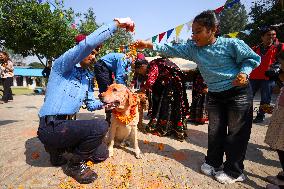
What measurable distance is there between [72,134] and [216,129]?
2137 millimetres

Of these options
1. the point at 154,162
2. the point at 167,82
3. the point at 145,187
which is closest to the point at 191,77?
the point at 167,82

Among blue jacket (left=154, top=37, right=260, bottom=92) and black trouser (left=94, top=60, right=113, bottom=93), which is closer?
blue jacket (left=154, top=37, right=260, bottom=92)

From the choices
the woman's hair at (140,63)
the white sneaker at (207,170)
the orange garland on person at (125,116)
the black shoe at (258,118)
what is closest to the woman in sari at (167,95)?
the woman's hair at (140,63)

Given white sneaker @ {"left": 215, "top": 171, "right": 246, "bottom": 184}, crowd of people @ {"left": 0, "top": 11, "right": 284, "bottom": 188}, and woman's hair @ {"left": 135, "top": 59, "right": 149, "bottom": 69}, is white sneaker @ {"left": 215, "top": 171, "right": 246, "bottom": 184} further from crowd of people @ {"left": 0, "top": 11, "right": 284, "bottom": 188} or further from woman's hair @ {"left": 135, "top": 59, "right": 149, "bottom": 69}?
woman's hair @ {"left": 135, "top": 59, "right": 149, "bottom": 69}

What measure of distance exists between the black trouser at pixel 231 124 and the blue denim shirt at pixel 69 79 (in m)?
1.88

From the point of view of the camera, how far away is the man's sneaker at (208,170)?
3.89m

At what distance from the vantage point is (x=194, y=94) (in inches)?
291

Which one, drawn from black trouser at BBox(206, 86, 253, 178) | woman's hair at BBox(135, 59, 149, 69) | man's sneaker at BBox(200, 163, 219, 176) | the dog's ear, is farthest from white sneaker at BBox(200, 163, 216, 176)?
woman's hair at BBox(135, 59, 149, 69)

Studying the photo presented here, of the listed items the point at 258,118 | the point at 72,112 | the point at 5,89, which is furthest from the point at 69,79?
the point at 5,89

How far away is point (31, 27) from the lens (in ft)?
53.4

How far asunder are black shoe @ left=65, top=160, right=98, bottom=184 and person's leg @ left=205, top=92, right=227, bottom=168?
71.6 inches

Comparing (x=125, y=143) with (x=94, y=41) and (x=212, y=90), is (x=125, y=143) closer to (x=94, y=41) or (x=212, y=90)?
(x=212, y=90)

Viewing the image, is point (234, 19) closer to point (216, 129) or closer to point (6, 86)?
point (6, 86)

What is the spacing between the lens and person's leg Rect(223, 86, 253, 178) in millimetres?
3547
